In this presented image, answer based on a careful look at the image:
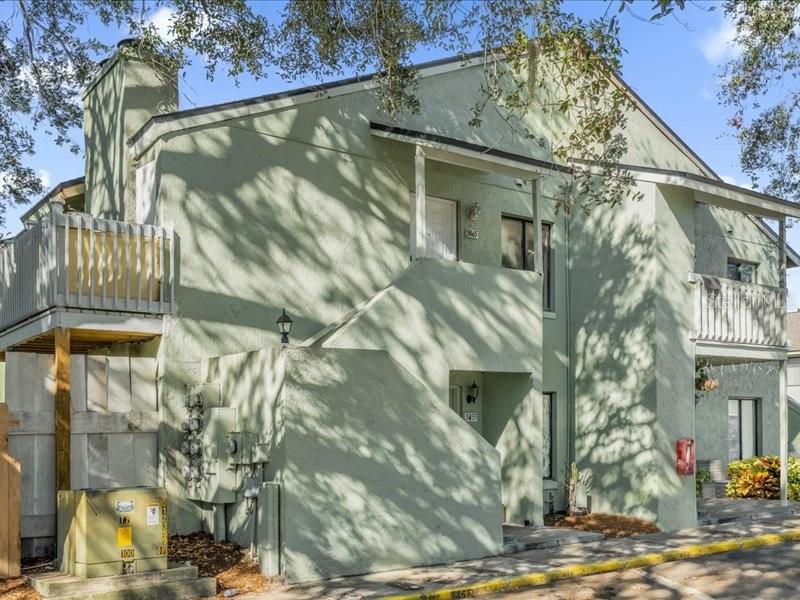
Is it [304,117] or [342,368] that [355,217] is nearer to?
[304,117]

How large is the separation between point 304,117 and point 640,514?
8.85 meters

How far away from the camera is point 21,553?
421 inches

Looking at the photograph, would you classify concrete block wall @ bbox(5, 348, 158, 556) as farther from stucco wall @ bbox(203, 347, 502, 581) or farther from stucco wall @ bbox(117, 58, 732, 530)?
stucco wall @ bbox(203, 347, 502, 581)

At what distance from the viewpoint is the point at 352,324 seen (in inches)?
495

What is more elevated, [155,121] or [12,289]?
[155,121]

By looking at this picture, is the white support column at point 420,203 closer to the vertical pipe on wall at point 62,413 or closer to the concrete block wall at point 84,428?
the concrete block wall at point 84,428

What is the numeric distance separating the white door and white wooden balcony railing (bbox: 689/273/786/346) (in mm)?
4346

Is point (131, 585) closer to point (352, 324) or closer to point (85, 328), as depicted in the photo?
point (85, 328)

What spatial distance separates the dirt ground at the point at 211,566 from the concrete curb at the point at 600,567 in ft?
5.66

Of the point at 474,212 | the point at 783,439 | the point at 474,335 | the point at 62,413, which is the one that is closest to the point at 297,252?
the point at 474,335

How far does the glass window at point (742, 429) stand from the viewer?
822 inches

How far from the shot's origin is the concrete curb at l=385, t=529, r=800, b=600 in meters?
10.3

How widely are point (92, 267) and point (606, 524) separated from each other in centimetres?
944

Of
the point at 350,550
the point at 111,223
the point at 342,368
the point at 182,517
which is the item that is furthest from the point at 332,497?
the point at 111,223
